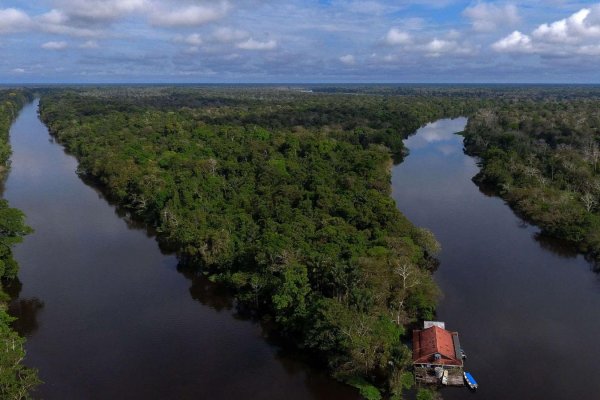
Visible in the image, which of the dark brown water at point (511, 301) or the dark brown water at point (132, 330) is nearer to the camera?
the dark brown water at point (132, 330)

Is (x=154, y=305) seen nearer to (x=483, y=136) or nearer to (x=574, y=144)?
(x=574, y=144)

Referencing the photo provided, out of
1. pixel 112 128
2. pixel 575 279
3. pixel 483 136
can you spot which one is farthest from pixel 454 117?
pixel 575 279

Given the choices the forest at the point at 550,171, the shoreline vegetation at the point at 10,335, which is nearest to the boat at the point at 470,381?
the shoreline vegetation at the point at 10,335

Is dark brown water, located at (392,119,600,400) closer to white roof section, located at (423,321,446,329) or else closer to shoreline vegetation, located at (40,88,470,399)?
white roof section, located at (423,321,446,329)

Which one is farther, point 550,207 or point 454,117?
point 454,117

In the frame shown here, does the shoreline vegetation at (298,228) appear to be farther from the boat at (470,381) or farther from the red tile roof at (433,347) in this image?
the boat at (470,381)
